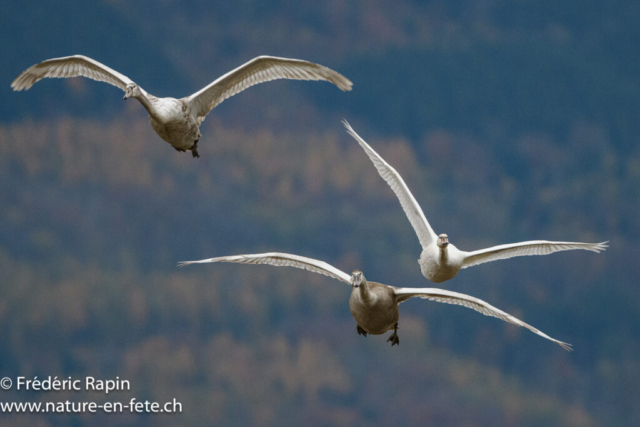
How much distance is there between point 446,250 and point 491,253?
1091 mm

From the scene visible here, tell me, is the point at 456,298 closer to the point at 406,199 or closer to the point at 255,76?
the point at 406,199

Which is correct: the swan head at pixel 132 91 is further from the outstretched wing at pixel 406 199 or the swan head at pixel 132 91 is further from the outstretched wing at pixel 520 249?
the outstretched wing at pixel 520 249

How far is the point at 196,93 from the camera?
19125 mm

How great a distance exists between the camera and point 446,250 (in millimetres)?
18594

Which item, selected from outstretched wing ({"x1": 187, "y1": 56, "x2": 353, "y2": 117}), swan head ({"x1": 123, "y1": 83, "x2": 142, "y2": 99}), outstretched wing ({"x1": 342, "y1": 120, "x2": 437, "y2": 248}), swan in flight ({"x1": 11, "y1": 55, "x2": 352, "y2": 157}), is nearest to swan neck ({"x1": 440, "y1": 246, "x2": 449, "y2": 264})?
outstretched wing ({"x1": 342, "y1": 120, "x2": 437, "y2": 248})

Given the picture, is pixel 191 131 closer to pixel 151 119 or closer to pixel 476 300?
pixel 151 119

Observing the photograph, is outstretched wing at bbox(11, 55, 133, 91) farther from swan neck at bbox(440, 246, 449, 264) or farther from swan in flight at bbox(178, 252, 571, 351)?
swan neck at bbox(440, 246, 449, 264)

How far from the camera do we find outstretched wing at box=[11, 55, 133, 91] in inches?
787

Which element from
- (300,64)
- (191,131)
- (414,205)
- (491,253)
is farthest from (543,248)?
(191,131)

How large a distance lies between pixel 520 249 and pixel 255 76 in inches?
246

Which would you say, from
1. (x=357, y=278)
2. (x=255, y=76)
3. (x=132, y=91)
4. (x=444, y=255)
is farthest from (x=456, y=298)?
(x=132, y=91)

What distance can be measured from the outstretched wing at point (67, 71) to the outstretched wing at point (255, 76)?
1.69 metres

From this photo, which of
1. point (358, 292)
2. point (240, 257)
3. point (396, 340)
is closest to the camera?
point (358, 292)

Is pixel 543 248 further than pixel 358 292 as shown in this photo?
Yes
